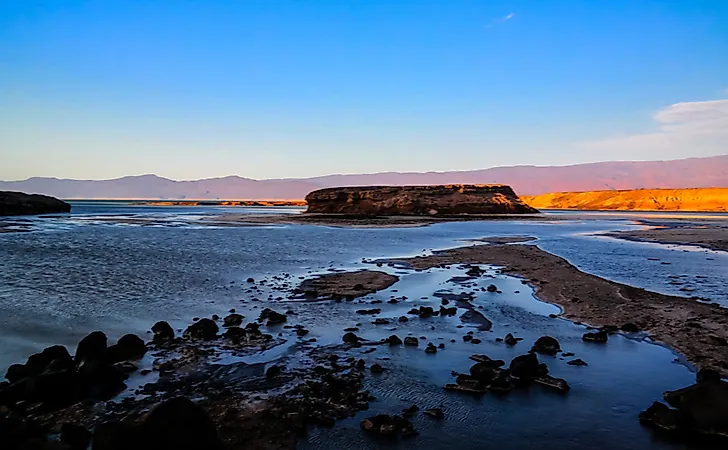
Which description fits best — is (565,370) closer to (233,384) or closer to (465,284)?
(233,384)

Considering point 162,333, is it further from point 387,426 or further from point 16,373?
point 387,426

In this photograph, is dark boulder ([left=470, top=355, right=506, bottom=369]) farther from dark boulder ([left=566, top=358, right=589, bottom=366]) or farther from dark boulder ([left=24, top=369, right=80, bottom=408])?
dark boulder ([left=24, top=369, right=80, bottom=408])

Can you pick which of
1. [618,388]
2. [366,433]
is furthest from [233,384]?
[618,388]

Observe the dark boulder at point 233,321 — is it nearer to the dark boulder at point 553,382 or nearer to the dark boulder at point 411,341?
the dark boulder at point 411,341

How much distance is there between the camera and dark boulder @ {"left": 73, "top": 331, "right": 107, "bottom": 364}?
11148 millimetres

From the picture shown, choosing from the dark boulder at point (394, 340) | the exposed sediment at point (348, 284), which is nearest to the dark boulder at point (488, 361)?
the dark boulder at point (394, 340)

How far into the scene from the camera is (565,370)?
11297 millimetres

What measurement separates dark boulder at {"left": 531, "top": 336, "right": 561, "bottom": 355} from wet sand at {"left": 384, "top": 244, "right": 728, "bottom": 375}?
299 cm

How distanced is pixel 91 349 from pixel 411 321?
912 centimetres

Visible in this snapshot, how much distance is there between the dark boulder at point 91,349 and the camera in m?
11.1

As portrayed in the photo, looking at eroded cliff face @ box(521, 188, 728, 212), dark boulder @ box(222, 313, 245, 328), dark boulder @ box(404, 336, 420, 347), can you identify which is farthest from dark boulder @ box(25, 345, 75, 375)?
eroded cliff face @ box(521, 188, 728, 212)

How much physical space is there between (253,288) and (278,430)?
1436 cm

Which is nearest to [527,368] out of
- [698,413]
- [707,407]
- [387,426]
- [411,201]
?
[698,413]

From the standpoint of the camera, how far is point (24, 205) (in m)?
97.7
